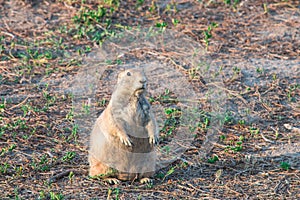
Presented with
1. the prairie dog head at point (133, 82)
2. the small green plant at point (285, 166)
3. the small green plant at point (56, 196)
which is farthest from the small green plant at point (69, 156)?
the small green plant at point (285, 166)

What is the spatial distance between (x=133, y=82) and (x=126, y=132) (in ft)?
1.41

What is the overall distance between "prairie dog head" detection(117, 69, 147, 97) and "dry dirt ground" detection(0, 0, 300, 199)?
0.86 m

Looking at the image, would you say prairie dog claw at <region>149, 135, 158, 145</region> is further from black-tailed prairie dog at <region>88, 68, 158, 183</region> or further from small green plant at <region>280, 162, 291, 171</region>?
small green plant at <region>280, 162, 291, 171</region>

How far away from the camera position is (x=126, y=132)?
534cm

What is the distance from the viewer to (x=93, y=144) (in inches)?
217

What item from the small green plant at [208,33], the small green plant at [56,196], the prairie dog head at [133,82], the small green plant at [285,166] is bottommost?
the small green plant at [56,196]

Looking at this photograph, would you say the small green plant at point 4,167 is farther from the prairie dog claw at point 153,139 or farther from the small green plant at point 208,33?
the small green plant at point 208,33

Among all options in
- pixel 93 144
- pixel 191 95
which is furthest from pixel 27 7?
pixel 93 144

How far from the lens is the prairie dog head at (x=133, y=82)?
525 cm

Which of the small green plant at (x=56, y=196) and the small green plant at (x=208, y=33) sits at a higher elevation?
the small green plant at (x=208, y=33)

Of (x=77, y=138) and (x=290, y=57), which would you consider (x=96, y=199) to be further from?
(x=290, y=57)

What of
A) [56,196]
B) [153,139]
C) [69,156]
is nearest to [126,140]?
[153,139]

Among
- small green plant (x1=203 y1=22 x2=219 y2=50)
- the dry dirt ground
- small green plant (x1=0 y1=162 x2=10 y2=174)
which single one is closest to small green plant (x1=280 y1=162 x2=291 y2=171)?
→ the dry dirt ground

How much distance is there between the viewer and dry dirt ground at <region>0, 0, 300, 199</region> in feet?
18.5
